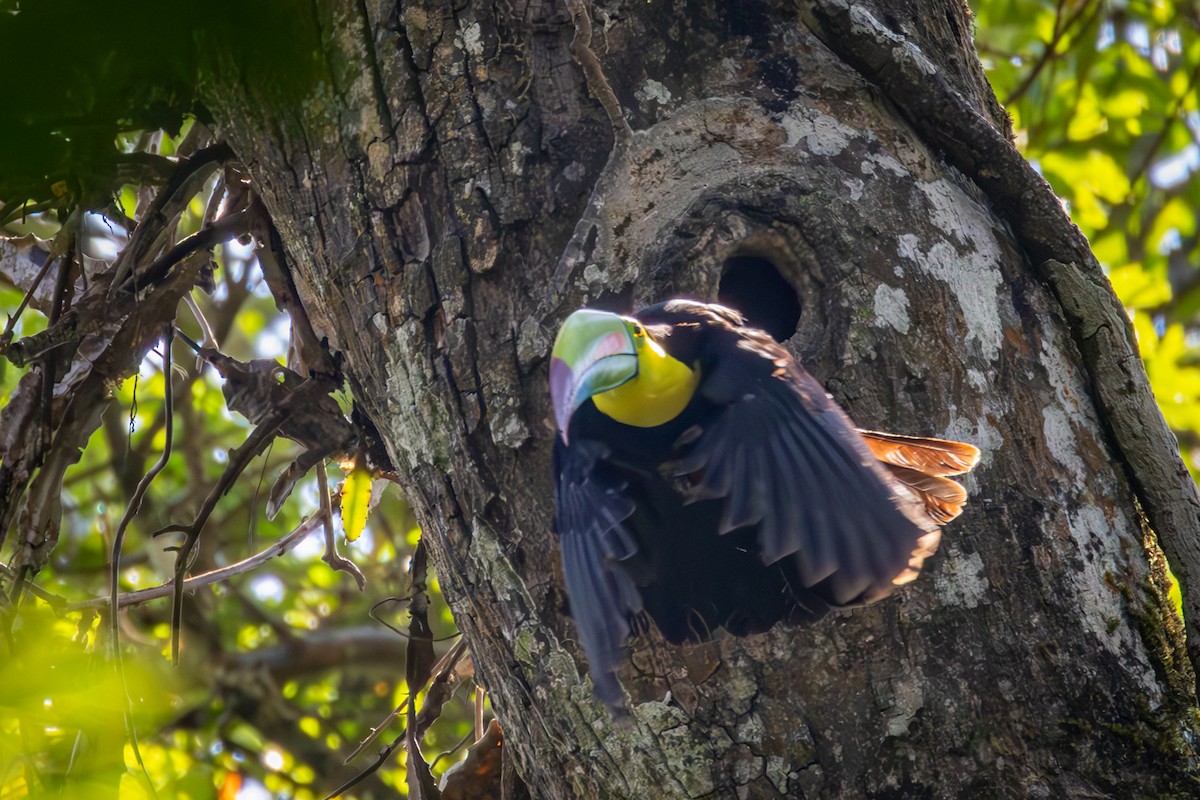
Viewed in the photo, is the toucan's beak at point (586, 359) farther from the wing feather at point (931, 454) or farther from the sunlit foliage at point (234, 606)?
the sunlit foliage at point (234, 606)

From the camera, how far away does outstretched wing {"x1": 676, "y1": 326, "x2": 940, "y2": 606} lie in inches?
55.9

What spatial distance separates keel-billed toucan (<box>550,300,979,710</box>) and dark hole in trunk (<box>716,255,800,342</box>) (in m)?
0.38

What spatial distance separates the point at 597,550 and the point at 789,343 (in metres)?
0.49

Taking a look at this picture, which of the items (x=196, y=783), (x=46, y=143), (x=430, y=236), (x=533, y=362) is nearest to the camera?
(x=46, y=143)

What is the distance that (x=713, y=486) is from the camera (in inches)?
60.5

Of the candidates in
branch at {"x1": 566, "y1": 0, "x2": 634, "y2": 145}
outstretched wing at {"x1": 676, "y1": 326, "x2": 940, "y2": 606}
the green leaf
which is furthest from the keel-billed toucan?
the green leaf

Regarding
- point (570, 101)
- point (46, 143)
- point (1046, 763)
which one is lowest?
point (1046, 763)

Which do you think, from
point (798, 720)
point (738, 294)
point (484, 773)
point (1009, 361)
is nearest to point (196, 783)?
point (484, 773)

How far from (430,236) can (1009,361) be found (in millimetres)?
1002

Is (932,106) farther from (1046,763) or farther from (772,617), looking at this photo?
(1046,763)

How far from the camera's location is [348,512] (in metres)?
2.48

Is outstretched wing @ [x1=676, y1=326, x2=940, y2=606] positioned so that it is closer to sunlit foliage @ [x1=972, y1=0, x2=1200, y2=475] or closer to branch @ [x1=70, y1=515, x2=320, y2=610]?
branch @ [x1=70, y1=515, x2=320, y2=610]

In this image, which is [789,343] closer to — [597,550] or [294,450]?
[597,550]

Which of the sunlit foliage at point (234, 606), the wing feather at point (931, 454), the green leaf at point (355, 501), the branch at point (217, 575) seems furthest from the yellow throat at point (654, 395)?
the sunlit foliage at point (234, 606)
